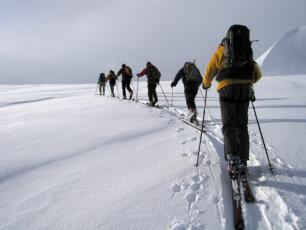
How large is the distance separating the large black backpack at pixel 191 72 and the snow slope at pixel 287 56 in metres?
85.9

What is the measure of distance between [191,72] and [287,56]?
330 ft

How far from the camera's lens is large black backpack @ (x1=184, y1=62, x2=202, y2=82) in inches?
298

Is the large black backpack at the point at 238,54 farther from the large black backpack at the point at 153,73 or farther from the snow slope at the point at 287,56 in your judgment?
the snow slope at the point at 287,56

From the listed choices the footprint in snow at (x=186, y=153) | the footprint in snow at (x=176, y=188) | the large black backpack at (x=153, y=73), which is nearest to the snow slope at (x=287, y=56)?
the large black backpack at (x=153, y=73)

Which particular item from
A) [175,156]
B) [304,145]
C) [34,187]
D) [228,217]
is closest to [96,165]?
[34,187]

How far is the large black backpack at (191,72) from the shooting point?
7.57 metres

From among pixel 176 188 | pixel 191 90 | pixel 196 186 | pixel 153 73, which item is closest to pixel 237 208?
pixel 196 186

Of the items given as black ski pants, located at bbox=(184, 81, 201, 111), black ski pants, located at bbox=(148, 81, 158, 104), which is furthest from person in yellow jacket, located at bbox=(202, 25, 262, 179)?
black ski pants, located at bbox=(148, 81, 158, 104)

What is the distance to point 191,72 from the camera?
7.56m

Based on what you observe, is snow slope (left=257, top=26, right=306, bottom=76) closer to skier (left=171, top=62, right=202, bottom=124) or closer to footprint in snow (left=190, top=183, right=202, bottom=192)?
skier (left=171, top=62, right=202, bottom=124)

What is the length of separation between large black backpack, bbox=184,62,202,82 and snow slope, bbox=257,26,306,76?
8593 cm

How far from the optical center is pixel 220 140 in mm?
5590

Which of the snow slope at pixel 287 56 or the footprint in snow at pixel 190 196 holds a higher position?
the snow slope at pixel 287 56

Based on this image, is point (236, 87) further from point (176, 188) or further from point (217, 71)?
point (176, 188)
